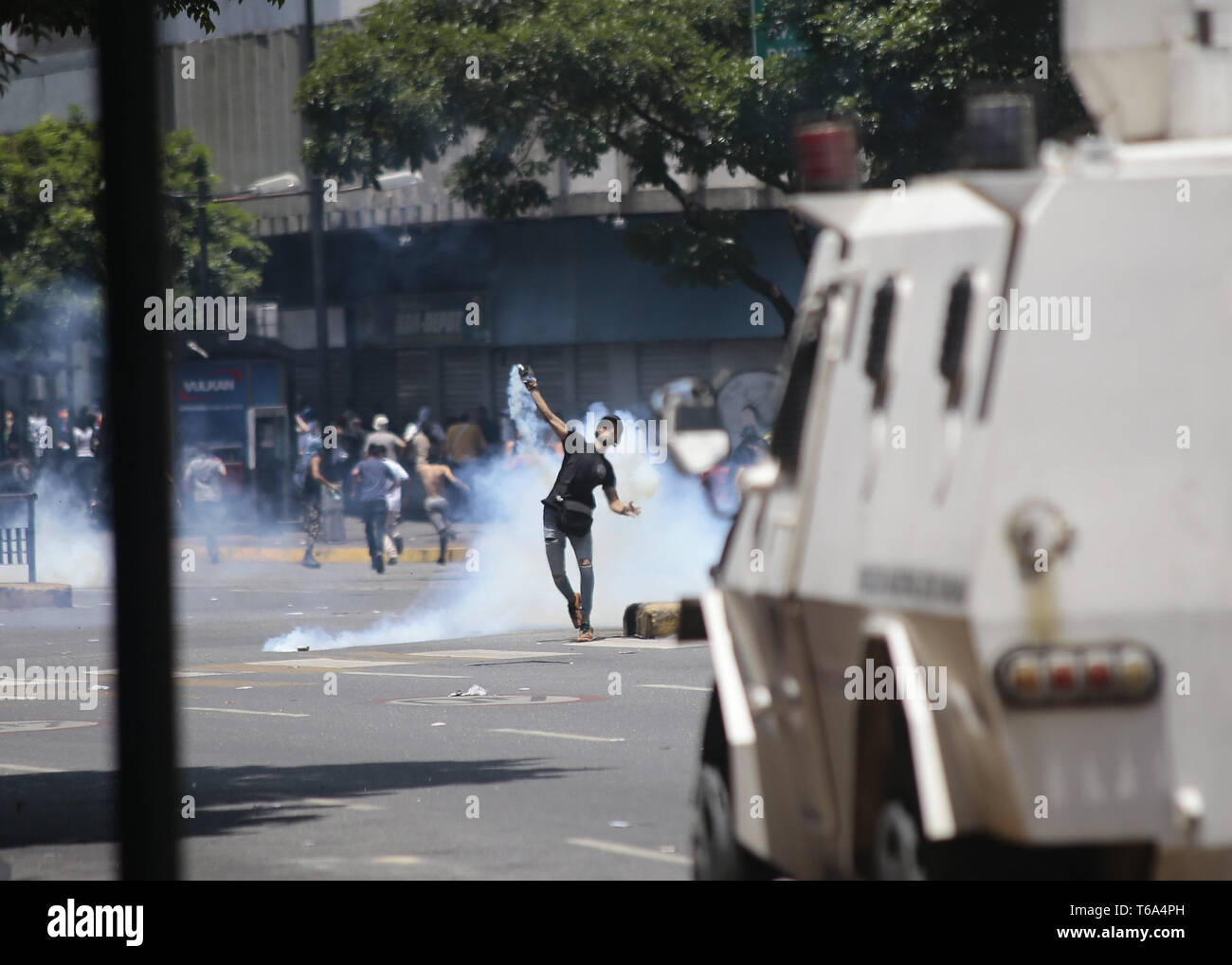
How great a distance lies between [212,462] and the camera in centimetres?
3453

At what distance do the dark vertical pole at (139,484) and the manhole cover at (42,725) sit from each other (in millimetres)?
8837

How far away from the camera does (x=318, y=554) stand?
31969 mm

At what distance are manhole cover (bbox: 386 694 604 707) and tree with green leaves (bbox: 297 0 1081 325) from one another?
39.0 ft

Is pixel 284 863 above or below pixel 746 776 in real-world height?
below

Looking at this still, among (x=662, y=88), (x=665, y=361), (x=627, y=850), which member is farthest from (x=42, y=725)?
(x=665, y=361)

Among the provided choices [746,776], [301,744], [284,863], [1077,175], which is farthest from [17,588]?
[1077,175]

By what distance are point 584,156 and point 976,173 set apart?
2602 centimetres

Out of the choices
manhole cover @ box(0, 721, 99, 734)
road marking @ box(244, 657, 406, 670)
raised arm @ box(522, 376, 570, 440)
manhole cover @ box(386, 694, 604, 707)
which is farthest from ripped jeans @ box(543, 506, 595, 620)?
manhole cover @ box(0, 721, 99, 734)

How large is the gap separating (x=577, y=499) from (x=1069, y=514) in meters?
13.3

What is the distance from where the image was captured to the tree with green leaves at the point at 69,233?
43.4 m

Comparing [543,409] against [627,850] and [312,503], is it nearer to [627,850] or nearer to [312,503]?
[627,850]

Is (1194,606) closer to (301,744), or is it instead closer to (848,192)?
(848,192)

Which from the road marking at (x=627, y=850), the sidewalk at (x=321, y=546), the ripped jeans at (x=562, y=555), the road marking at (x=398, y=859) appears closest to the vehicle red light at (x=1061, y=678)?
the road marking at (x=627, y=850)

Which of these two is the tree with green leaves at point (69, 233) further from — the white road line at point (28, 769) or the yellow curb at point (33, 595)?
the white road line at point (28, 769)
